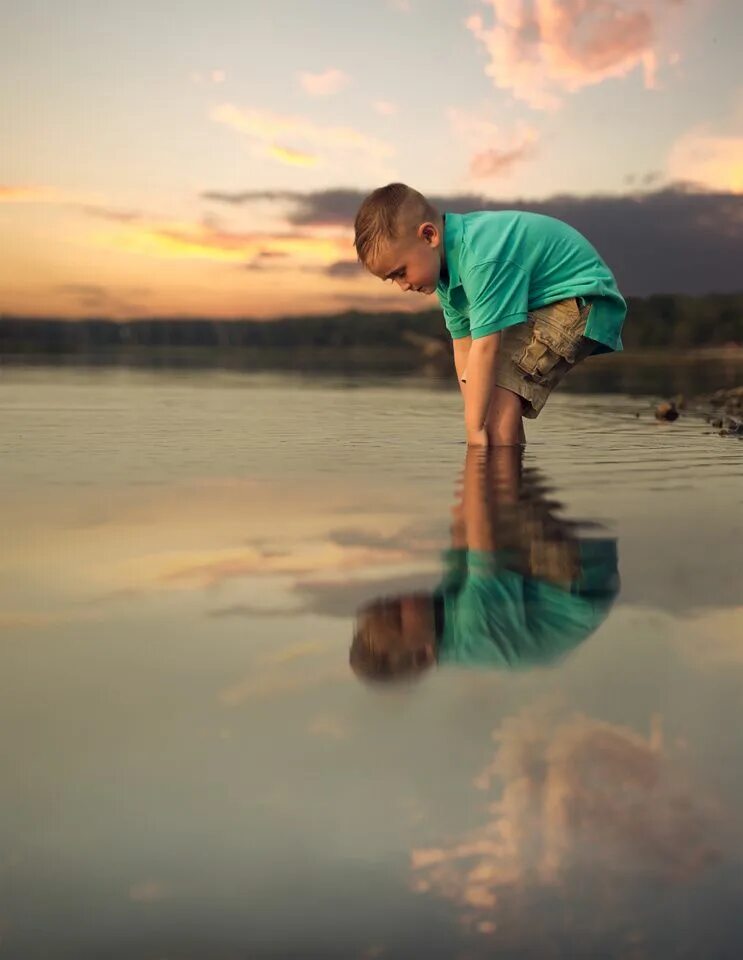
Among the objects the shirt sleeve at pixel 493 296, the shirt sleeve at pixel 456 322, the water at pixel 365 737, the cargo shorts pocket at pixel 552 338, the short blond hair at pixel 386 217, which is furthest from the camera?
the shirt sleeve at pixel 456 322

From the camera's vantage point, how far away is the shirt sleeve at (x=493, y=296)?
4.82 metres

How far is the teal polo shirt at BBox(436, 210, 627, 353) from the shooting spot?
4.84 m

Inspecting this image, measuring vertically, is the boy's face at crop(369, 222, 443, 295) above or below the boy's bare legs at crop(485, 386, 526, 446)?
above

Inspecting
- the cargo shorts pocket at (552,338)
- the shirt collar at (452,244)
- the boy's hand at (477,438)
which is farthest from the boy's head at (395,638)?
the boy's hand at (477,438)

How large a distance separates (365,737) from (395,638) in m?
0.50

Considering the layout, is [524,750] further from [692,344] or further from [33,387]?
[692,344]

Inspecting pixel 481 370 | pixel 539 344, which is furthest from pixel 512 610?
pixel 539 344

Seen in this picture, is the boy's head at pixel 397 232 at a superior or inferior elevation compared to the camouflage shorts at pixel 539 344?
superior

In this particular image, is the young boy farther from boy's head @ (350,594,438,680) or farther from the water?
boy's head @ (350,594,438,680)

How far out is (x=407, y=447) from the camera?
18.9 feet

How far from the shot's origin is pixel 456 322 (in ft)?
17.9

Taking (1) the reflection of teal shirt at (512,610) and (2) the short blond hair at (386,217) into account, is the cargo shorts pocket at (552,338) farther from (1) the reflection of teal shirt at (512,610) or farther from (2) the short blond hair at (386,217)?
(1) the reflection of teal shirt at (512,610)

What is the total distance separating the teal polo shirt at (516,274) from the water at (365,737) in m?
1.54

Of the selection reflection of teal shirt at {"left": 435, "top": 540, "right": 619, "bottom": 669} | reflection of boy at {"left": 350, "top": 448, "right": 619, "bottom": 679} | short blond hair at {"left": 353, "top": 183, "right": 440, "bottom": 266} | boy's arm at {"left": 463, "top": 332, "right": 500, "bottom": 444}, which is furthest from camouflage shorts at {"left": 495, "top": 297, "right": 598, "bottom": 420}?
reflection of teal shirt at {"left": 435, "top": 540, "right": 619, "bottom": 669}
